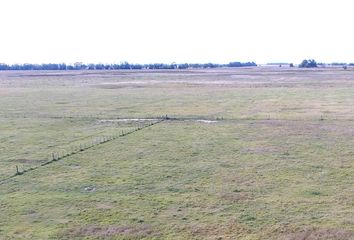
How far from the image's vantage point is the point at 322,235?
22547 mm

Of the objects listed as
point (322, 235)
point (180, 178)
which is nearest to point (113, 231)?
point (322, 235)

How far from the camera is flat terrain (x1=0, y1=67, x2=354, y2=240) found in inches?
942

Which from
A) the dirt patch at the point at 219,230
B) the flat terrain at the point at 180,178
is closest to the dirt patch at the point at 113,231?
the flat terrain at the point at 180,178

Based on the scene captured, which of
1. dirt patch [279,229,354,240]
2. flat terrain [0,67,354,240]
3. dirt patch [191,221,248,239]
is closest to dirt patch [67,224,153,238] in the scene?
flat terrain [0,67,354,240]

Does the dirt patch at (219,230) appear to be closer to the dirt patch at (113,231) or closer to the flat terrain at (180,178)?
the flat terrain at (180,178)

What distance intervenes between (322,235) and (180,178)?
11.9m

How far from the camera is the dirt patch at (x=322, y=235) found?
2230 cm

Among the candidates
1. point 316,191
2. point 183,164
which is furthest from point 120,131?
point 316,191

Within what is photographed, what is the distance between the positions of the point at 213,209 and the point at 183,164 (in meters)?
10.5

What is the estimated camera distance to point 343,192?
28.6 metres

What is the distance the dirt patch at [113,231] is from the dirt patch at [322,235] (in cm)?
626

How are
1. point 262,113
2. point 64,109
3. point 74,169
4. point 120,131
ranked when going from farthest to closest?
point 64,109 < point 262,113 < point 120,131 < point 74,169

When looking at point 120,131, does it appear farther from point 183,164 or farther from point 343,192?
point 343,192

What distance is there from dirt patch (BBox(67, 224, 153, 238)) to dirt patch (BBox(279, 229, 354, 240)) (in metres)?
6.26
